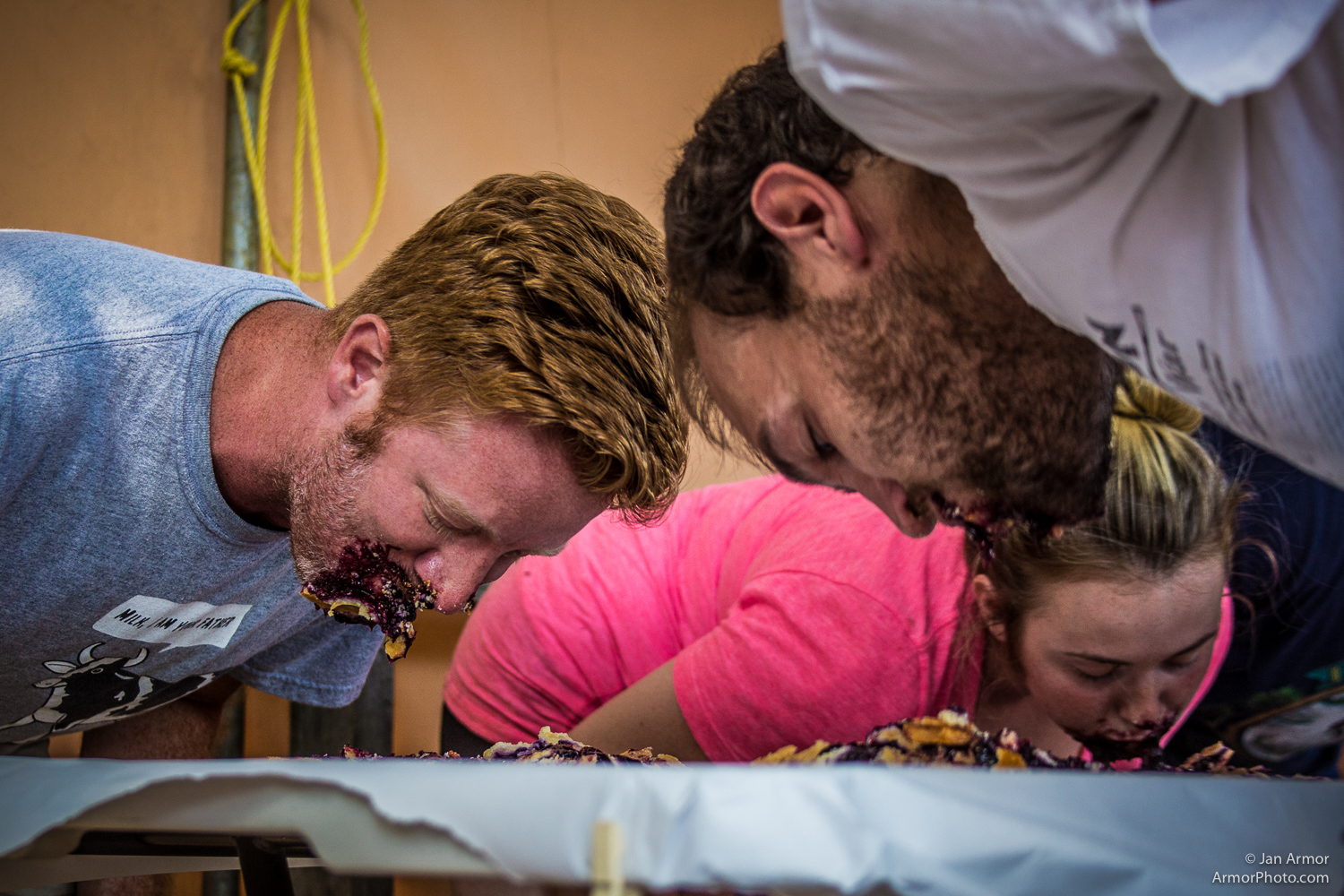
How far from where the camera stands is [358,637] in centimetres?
145

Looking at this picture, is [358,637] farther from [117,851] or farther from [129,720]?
[117,851]

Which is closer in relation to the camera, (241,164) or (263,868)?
(263,868)

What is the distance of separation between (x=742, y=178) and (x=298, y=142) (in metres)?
1.37

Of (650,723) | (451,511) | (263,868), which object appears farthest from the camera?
(650,723)

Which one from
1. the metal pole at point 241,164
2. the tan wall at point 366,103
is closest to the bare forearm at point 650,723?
the tan wall at point 366,103

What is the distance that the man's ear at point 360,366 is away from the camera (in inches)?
41.9

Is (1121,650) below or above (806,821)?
below

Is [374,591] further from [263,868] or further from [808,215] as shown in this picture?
[808,215]

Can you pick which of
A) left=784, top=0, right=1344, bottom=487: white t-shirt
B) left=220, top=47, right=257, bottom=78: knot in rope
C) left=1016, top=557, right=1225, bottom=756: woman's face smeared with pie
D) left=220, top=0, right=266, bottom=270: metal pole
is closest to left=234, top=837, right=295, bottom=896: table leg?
left=784, top=0, right=1344, bottom=487: white t-shirt

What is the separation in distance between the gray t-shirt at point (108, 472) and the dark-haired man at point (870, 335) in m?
0.52

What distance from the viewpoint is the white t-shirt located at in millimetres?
448

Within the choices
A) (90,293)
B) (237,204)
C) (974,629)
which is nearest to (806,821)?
(974,629)

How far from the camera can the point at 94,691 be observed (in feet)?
3.89

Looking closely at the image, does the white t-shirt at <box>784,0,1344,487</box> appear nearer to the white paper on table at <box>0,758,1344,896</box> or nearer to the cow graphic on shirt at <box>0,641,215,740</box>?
the white paper on table at <box>0,758,1344,896</box>
